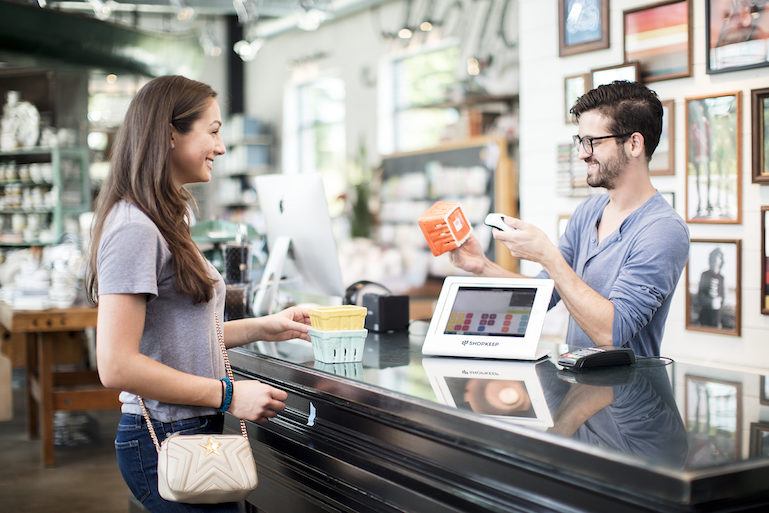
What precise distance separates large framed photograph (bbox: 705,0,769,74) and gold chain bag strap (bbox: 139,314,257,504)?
2815mm

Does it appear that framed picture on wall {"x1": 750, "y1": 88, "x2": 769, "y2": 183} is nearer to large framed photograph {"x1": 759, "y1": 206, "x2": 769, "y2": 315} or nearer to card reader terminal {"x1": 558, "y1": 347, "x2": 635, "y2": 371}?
large framed photograph {"x1": 759, "y1": 206, "x2": 769, "y2": 315}

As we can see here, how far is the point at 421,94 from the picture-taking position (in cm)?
1009

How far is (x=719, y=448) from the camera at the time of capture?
1.40m

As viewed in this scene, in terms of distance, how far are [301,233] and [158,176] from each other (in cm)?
153

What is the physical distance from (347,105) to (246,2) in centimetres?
443

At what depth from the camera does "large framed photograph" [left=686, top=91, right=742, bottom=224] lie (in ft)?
12.2

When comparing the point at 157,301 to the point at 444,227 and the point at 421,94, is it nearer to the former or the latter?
the point at 444,227

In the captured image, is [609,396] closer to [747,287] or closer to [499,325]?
[499,325]

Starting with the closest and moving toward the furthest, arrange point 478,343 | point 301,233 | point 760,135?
point 478,343 → point 301,233 → point 760,135

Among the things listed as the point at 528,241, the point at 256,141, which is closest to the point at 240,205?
the point at 256,141

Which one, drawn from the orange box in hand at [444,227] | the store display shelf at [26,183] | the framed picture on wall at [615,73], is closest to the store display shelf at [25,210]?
the store display shelf at [26,183]

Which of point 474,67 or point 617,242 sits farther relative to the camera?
point 474,67

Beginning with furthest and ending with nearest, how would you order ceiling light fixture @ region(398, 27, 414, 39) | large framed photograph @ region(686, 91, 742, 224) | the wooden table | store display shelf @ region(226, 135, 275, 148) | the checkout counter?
store display shelf @ region(226, 135, 275, 148) < ceiling light fixture @ region(398, 27, 414, 39) < the wooden table < large framed photograph @ region(686, 91, 742, 224) < the checkout counter

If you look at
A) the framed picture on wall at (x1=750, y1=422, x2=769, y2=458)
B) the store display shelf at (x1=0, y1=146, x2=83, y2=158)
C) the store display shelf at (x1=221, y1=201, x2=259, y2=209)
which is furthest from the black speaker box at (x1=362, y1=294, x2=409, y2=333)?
the store display shelf at (x1=221, y1=201, x2=259, y2=209)
